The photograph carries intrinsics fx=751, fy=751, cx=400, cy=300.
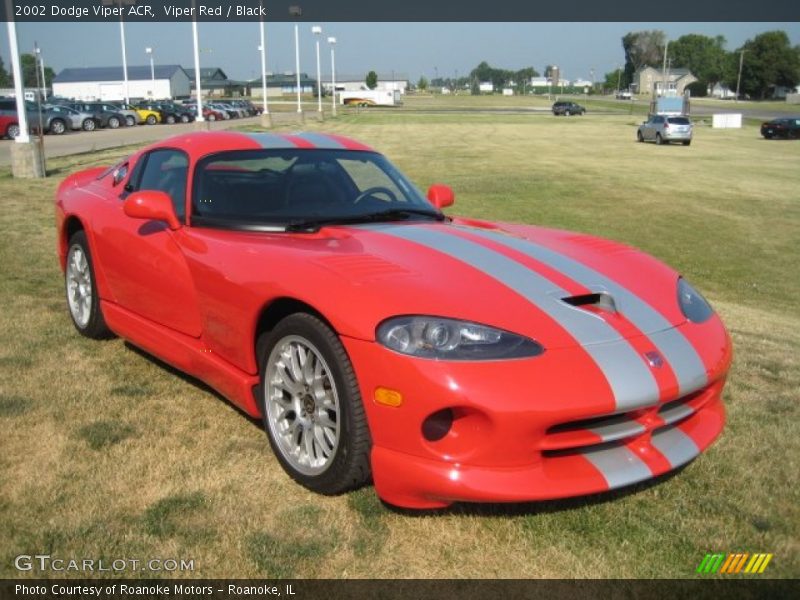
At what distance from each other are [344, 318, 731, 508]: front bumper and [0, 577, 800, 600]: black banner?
279 mm

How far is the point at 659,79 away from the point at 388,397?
526 feet

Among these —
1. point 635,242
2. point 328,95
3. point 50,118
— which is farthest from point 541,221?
point 328,95

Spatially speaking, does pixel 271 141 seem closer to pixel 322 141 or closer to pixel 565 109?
pixel 322 141

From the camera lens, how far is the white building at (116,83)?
99750mm

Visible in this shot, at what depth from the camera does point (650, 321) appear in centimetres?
293

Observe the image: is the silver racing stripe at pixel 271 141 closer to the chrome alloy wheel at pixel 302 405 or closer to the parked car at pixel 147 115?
the chrome alloy wheel at pixel 302 405

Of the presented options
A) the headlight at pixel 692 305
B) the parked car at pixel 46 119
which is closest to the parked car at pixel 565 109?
the parked car at pixel 46 119

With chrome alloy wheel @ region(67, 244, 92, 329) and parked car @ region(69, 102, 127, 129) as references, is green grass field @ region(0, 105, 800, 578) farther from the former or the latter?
parked car @ region(69, 102, 127, 129)

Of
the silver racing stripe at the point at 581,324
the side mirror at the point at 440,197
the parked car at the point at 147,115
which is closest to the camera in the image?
the silver racing stripe at the point at 581,324

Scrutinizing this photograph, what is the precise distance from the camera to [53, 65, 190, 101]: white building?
99.8 meters

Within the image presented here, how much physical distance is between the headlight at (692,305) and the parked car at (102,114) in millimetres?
39127

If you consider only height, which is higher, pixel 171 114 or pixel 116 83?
pixel 116 83

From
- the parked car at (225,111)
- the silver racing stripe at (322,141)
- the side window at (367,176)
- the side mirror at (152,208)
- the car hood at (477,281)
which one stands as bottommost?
the car hood at (477,281)

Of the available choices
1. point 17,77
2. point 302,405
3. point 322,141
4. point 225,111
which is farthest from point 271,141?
point 225,111
